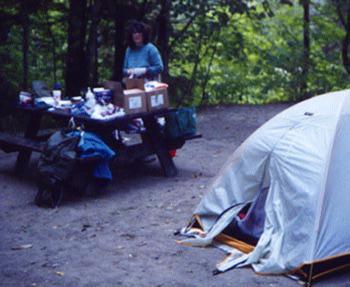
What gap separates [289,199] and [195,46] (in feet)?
31.1

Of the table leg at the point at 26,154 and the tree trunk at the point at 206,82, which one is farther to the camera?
the tree trunk at the point at 206,82

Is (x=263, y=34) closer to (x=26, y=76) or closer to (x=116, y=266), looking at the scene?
(x=26, y=76)

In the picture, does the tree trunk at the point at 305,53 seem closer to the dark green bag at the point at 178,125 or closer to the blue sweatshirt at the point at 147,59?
the blue sweatshirt at the point at 147,59

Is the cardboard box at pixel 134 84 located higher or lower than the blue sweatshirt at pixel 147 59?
lower

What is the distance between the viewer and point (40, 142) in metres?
8.51

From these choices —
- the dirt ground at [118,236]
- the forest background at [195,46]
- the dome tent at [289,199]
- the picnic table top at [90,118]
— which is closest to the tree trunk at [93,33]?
the forest background at [195,46]

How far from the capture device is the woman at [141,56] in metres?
8.88

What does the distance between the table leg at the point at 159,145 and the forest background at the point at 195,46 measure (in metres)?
4.10

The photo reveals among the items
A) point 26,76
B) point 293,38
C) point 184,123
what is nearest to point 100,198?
point 184,123

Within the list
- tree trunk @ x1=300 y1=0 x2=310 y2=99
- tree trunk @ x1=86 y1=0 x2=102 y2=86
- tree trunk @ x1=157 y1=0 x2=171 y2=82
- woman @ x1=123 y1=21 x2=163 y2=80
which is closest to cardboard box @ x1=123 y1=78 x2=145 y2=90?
woman @ x1=123 y1=21 x2=163 y2=80

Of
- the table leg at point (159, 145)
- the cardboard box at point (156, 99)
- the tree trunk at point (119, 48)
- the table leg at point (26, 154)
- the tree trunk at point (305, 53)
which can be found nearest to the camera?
the cardboard box at point (156, 99)

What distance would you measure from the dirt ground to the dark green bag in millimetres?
553

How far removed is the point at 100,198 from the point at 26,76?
18.2ft

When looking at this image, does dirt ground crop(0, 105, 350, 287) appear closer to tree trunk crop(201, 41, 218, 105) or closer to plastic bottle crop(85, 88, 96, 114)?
plastic bottle crop(85, 88, 96, 114)
